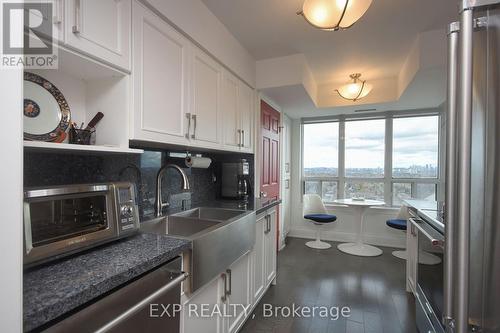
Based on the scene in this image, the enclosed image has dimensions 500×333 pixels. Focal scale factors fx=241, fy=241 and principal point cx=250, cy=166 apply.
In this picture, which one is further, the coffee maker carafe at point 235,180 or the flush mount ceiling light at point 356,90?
the flush mount ceiling light at point 356,90

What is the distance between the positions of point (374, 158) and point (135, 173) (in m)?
3.84

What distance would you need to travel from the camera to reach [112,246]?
1.02 meters

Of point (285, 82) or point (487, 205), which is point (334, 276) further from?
point (487, 205)

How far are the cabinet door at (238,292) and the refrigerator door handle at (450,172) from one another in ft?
3.82

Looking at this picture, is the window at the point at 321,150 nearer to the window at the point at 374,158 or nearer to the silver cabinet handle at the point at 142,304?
the window at the point at 374,158

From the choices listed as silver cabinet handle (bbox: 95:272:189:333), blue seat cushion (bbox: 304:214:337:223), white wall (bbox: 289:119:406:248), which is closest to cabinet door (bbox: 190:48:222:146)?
silver cabinet handle (bbox: 95:272:189:333)

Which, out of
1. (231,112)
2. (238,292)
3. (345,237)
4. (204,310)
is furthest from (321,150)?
(204,310)

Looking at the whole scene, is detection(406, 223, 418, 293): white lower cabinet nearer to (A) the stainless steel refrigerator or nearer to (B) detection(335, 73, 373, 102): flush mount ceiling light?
(B) detection(335, 73, 373, 102): flush mount ceiling light

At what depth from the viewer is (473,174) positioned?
641 millimetres

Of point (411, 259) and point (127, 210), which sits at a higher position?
point (127, 210)

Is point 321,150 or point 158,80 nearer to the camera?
point 158,80

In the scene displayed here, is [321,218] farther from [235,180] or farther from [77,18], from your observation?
[77,18]

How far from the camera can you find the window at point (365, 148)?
4102 millimetres

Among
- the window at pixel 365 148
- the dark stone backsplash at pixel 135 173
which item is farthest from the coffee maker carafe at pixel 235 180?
the window at pixel 365 148
